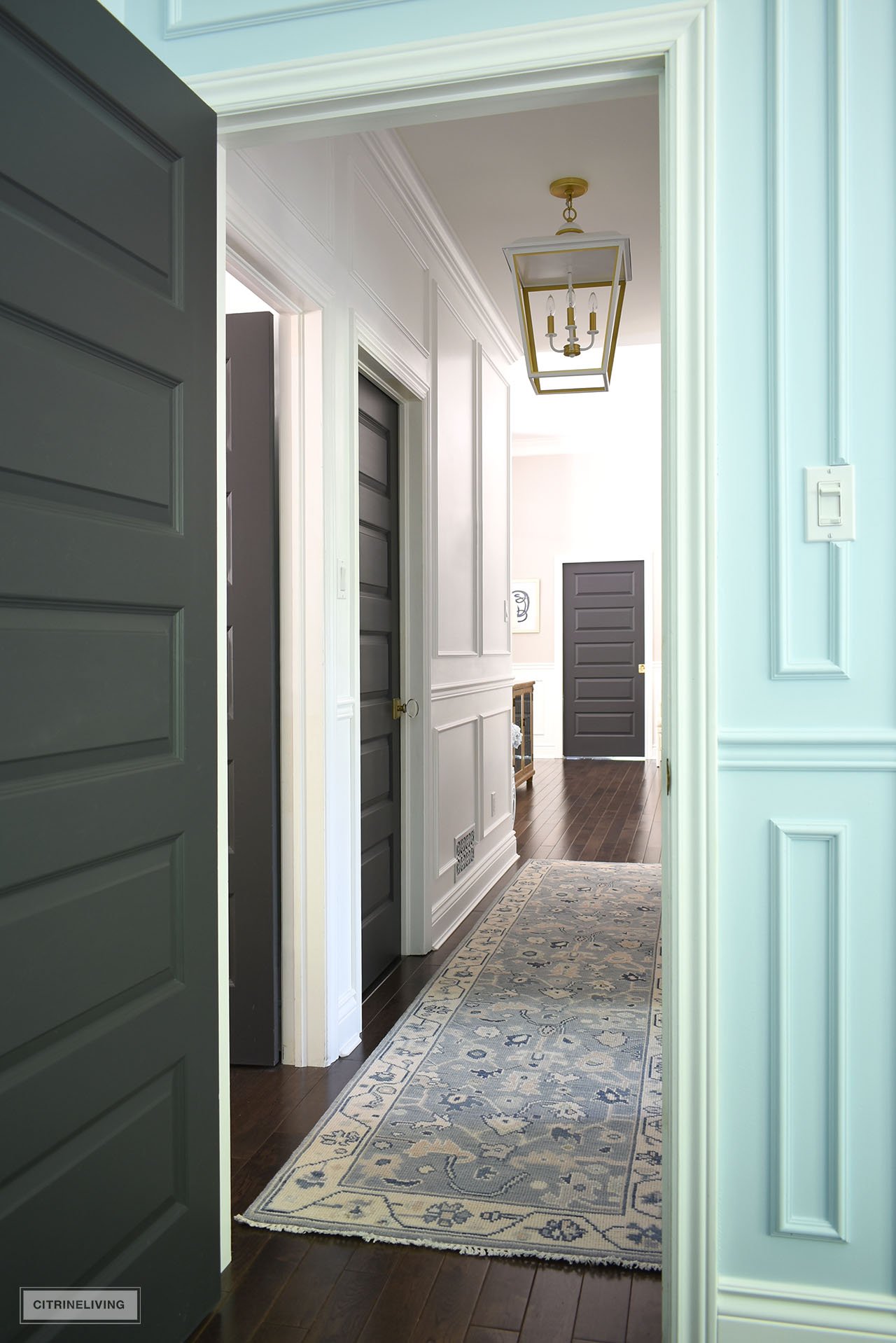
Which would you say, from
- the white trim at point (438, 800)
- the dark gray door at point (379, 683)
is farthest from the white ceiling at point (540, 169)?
the white trim at point (438, 800)

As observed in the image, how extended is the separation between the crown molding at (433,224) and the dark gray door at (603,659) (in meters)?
5.57

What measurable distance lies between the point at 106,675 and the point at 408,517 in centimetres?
258

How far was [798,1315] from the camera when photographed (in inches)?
62.7

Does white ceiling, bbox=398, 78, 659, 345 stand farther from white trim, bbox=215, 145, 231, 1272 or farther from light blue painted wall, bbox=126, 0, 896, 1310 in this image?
white trim, bbox=215, 145, 231, 1272

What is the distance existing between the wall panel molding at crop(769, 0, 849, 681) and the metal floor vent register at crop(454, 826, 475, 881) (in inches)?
124

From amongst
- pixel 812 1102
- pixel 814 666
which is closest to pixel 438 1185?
pixel 812 1102

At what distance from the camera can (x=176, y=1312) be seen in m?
1.71

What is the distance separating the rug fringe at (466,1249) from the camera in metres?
1.97

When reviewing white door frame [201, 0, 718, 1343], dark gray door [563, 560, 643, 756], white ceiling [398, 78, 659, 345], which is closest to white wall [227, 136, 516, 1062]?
white ceiling [398, 78, 659, 345]

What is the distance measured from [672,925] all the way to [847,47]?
4.71 ft

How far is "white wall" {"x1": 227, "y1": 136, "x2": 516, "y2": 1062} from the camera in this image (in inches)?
114

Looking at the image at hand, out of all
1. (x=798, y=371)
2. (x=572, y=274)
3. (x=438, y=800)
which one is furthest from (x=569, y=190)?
(x=798, y=371)

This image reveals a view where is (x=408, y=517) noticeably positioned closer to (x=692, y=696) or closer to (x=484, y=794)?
(x=484, y=794)

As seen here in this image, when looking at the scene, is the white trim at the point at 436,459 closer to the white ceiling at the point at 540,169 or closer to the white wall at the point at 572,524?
the white ceiling at the point at 540,169
